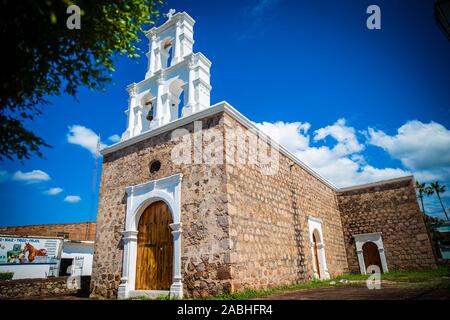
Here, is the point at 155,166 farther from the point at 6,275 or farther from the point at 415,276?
the point at 6,275

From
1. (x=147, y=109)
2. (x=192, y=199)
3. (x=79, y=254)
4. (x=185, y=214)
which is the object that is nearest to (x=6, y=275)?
(x=79, y=254)

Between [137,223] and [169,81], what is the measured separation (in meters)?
4.76

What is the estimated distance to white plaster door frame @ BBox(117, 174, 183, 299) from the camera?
6.89 m

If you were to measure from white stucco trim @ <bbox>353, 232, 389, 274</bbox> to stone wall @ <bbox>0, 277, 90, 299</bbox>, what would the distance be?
12.7 metres

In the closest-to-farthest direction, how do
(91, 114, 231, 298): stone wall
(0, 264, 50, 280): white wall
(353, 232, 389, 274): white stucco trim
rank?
(91, 114, 231, 298): stone wall
(353, 232, 389, 274): white stucco trim
(0, 264, 50, 280): white wall

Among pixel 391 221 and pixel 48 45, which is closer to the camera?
pixel 48 45

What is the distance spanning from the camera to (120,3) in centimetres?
466

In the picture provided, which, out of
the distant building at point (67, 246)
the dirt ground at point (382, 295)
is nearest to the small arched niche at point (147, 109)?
the dirt ground at point (382, 295)

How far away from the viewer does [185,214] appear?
720cm

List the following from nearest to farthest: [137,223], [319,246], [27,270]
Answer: [137,223]
[319,246]
[27,270]

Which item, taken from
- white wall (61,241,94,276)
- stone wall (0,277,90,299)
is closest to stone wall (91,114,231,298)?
stone wall (0,277,90,299)

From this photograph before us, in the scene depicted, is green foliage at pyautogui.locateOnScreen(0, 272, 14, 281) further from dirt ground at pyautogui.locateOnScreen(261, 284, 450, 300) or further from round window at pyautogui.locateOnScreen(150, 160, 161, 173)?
dirt ground at pyautogui.locateOnScreen(261, 284, 450, 300)

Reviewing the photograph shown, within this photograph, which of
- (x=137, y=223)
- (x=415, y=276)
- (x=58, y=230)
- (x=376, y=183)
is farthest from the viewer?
(x=58, y=230)

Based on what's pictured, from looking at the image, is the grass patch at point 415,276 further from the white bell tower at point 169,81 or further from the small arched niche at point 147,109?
the small arched niche at point 147,109
